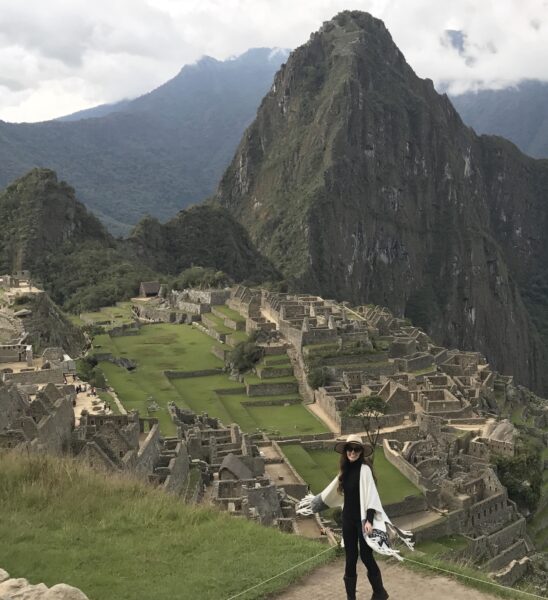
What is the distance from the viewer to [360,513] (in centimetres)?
801

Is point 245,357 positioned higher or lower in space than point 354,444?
lower

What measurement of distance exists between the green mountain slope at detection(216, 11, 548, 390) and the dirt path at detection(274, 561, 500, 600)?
104909mm

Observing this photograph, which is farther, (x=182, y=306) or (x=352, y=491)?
(x=182, y=306)

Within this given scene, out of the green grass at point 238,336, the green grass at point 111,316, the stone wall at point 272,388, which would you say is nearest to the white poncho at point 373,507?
the stone wall at point 272,388

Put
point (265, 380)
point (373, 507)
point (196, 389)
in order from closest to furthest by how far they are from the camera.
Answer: point (373, 507)
point (196, 389)
point (265, 380)

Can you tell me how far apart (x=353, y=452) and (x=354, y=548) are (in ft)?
3.31

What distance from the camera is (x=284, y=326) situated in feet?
Result: 146

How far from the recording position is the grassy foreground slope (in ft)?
29.3

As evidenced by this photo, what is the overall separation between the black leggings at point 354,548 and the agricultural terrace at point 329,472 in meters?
16.8

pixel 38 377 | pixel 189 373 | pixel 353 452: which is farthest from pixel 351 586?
pixel 189 373

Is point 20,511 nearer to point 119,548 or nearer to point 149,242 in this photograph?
point 119,548

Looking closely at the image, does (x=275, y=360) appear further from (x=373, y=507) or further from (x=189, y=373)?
(x=373, y=507)

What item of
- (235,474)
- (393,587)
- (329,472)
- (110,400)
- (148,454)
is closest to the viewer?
(393,587)

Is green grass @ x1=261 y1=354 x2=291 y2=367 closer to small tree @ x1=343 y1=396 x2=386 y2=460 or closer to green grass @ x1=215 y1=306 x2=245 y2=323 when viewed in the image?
small tree @ x1=343 y1=396 x2=386 y2=460
